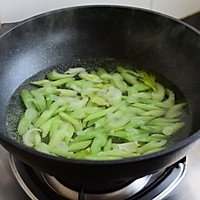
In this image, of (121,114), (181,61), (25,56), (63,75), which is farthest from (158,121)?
(25,56)

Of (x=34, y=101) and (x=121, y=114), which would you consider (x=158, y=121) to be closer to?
(x=121, y=114)

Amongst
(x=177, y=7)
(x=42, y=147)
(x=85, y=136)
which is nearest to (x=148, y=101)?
(x=85, y=136)

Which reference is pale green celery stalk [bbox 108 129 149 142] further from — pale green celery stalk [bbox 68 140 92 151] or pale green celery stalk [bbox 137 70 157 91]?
pale green celery stalk [bbox 137 70 157 91]

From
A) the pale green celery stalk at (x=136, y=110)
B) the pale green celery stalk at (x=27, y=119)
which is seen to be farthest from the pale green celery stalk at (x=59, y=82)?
the pale green celery stalk at (x=136, y=110)

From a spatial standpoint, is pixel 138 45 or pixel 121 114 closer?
pixel 121 114

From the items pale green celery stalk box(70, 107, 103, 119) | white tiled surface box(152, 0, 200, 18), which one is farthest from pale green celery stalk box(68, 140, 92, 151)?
white tiled surface box(152, 0, 200, 18)
